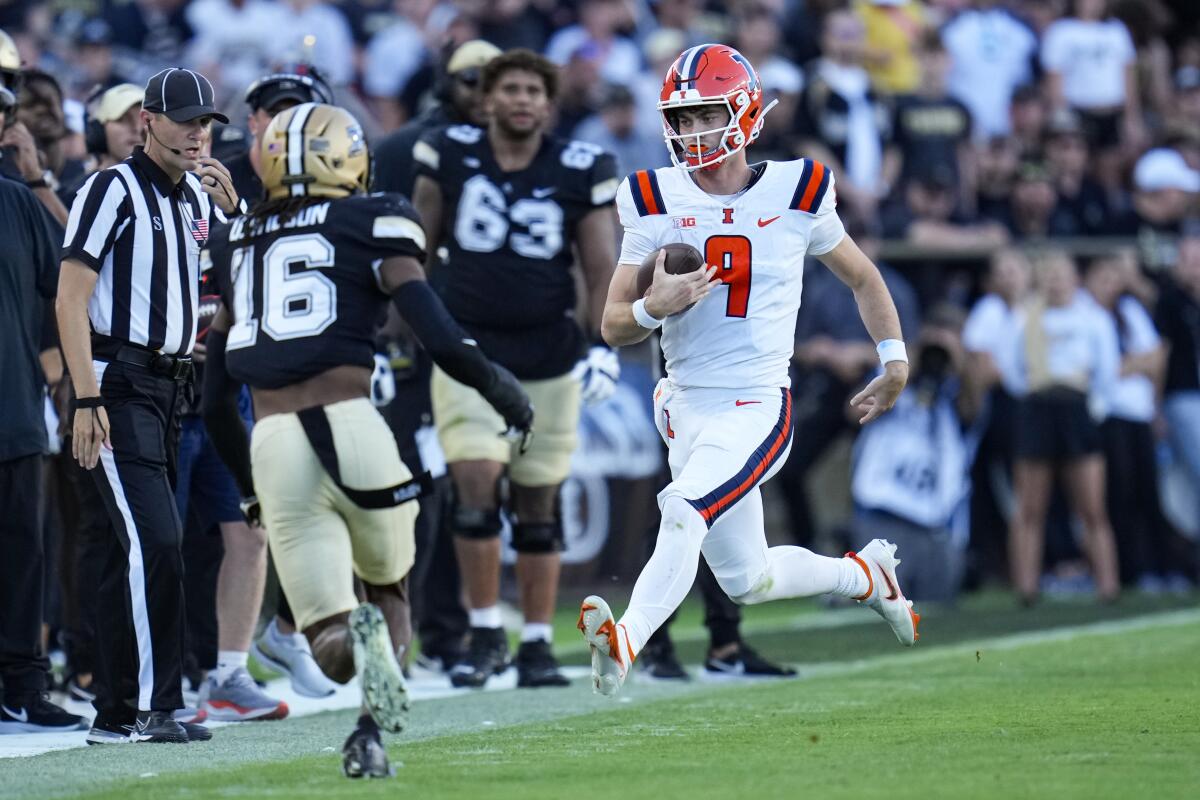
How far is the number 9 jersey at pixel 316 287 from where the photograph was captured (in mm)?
5375

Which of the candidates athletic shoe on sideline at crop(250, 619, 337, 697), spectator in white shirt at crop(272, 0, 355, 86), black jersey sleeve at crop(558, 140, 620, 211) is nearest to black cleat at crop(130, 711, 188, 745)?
athletic shoe on sideline at crop(250, 619, 337, 697)

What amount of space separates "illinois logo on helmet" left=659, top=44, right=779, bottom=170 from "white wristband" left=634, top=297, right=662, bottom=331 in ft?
1.74

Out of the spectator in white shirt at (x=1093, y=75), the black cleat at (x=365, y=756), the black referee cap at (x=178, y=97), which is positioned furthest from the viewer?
the spectator in white shirt at (x=1093, y=75)

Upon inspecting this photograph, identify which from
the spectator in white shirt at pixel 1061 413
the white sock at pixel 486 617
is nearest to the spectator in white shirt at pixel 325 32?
the spectator in white shirt at pixel 1061 413

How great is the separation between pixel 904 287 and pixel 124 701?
774 centimetres

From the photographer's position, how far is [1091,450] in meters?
12.7

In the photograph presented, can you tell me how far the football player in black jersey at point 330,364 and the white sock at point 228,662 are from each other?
168 centimetres

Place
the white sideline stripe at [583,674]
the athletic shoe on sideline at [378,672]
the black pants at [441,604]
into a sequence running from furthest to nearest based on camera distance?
the black pants at [441,604], the white sideline stripe at [583,674], the athletic shoe on sideline at [378,672]

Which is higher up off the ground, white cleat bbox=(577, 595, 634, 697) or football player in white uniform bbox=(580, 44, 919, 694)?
football player in white uniform bbox=(580, 44, 919, 694)

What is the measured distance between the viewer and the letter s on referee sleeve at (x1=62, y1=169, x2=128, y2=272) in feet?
20.1

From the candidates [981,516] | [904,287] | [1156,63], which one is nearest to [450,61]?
[904,287]

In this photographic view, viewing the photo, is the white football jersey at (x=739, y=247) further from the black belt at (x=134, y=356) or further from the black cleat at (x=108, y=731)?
the black cleat at (x=108, y=731)

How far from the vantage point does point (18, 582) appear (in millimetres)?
6828

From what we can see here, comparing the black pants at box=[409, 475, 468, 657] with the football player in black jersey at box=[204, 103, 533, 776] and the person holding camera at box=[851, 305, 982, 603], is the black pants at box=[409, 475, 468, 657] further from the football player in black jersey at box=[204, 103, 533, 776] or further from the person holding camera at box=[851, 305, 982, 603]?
the person holding camera at box=[851, 305, 982, 603]
